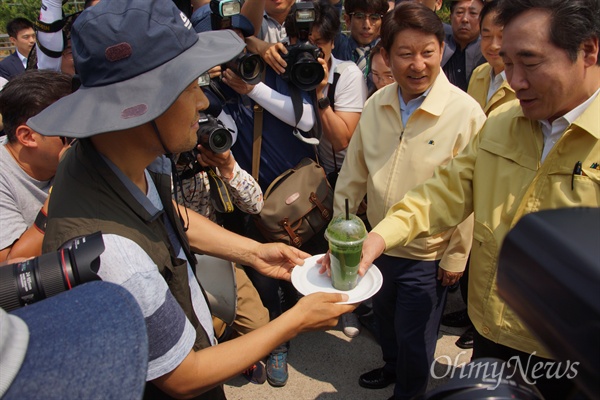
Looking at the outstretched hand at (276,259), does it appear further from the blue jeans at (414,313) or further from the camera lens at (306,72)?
the camera lens at (306,72)

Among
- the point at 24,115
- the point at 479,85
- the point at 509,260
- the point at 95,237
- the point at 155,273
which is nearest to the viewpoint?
the point at 509,260

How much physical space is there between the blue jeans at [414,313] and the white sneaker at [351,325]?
734 millimetres

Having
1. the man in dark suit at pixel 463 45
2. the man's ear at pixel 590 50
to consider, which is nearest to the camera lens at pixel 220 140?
the man's ear at pixel 590 50

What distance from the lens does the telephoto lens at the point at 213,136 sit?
8.05 ft

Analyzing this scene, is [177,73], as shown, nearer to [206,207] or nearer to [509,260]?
[509,260]

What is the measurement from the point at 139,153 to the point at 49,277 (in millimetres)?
554

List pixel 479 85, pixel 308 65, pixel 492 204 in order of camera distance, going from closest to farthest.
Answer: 1. pixel 492 204
2. pixel 308 65
3. pixel 479 85

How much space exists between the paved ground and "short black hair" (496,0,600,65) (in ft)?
6.84

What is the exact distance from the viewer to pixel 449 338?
10.9ft

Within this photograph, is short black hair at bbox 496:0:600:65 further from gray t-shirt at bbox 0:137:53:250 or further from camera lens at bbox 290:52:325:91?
gray t-shirt at bbox 0:137:53:250

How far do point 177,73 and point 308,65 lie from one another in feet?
5.32

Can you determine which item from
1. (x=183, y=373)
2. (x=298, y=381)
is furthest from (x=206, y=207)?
(x=183, y=373)

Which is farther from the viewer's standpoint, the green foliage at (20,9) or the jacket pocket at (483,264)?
the green foliage at (20,9)

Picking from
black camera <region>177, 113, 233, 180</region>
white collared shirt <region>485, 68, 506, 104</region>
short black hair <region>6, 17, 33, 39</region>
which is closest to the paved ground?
black camera <region>177, 113, 233, 180</region>
